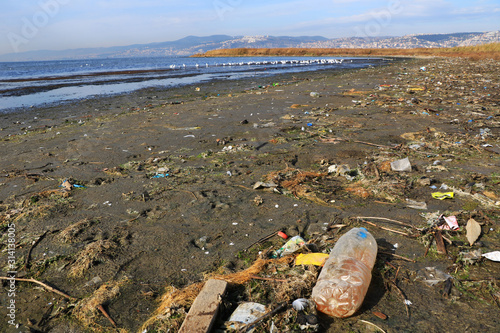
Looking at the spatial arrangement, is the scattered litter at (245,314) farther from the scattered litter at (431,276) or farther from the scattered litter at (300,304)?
the scattered litter at (431,276)

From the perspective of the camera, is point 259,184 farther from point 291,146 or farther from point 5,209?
point 5,209

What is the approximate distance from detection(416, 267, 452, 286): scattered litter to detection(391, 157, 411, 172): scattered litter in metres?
2.52

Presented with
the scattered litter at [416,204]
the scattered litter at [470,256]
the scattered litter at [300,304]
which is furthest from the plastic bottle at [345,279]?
the scattered litter at [416,204]

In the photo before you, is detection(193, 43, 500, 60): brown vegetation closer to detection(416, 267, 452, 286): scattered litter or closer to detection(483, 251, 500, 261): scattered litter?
detection(483, 251, 500, 261): scattered litter

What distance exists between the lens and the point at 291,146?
257 inches

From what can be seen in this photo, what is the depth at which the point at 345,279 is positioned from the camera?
7.59ft

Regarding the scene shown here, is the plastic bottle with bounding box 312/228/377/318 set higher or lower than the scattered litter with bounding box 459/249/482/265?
higher

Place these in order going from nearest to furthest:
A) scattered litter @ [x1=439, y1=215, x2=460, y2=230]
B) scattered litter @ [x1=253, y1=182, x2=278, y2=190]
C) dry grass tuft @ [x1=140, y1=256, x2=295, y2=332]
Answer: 1. dry grass tuft @ [x1=140, y1=256, x2=295, y2=332]
2. scattered litter @ [x1=439, y1=215, x2=460, y2=230]
3. scattered litter @ [x1=253, y1=182, x2=278, y2=190]

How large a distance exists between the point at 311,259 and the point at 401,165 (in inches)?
123

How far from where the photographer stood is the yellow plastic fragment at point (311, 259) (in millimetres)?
2699

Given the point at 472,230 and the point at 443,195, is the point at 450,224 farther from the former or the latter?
the point at 443,195

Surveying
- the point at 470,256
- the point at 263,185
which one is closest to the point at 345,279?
the point at 470,256

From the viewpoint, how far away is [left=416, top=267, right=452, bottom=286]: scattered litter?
8.35 ft

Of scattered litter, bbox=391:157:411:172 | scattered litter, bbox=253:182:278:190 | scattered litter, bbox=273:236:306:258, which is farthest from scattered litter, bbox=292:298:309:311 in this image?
scattered litter, bbox=391:157:411:172
